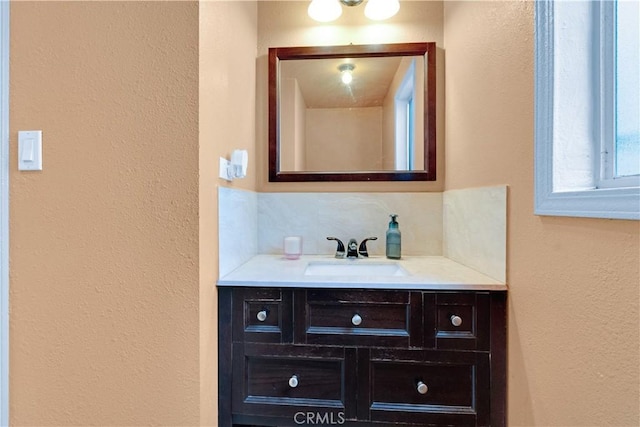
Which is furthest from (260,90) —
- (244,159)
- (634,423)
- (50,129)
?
(634,423)

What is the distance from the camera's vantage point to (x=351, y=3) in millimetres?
1526

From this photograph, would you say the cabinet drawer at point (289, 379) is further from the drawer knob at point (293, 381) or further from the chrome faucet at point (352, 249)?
the chrome faucet at point (352, 249)

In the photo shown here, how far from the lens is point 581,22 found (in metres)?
0.74

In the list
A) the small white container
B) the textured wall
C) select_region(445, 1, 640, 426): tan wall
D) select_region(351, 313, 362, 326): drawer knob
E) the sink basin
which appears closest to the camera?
select_region(445, 1, 640, 426): tan wall

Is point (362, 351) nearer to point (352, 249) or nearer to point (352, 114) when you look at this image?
point (352, 249)

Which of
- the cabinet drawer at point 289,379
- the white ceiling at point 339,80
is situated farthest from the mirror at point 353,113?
the cabinet drawer at point 289,379

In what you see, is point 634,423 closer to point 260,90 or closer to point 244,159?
point 244,159

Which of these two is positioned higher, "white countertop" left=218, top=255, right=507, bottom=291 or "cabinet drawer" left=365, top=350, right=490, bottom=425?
"white countertop" left=218, top=255, right=507, bottom=291

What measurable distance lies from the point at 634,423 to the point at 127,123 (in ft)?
4.75

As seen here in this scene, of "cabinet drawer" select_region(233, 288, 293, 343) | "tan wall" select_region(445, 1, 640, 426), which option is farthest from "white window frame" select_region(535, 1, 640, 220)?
"cabinet drawer" select_region(233, 288, 293, 343)

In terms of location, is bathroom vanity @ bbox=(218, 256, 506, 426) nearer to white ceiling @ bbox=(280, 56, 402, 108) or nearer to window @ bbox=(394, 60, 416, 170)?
window @ bbox=(394, 60, 416, 170)

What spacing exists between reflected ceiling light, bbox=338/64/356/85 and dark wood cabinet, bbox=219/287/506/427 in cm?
113

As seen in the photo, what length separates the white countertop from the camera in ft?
3.24

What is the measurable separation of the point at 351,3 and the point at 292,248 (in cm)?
133
